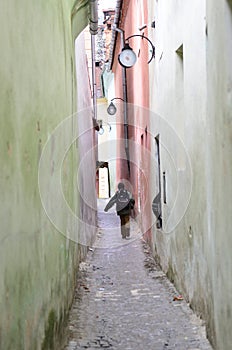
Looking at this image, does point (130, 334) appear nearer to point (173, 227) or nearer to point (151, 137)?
point (173, 227)

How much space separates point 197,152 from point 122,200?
337 inches

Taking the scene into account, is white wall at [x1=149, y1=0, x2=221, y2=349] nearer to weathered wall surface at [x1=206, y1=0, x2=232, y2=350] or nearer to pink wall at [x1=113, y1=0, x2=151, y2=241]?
weathered wall surface at [x1=206, y1=0, x2=232, y2=350]

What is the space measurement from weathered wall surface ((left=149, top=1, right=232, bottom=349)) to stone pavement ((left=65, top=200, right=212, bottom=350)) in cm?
22

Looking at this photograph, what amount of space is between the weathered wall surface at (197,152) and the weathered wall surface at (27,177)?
1305mm

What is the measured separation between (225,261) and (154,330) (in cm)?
184

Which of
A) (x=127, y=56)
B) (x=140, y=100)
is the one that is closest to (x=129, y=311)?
(x=127, y=56)

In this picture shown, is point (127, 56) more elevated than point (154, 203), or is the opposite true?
point (127, 56)

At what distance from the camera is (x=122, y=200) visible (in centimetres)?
1416

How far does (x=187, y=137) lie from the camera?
20.7 ft

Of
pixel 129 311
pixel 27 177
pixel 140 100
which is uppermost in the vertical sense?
pixel 140 100

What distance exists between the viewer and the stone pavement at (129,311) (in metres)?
5.14

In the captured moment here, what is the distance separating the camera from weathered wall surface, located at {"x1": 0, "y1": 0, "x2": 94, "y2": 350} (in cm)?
265

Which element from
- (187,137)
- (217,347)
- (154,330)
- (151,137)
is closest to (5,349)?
(217,347)

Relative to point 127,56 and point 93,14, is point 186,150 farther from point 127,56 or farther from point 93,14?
point 127,56
